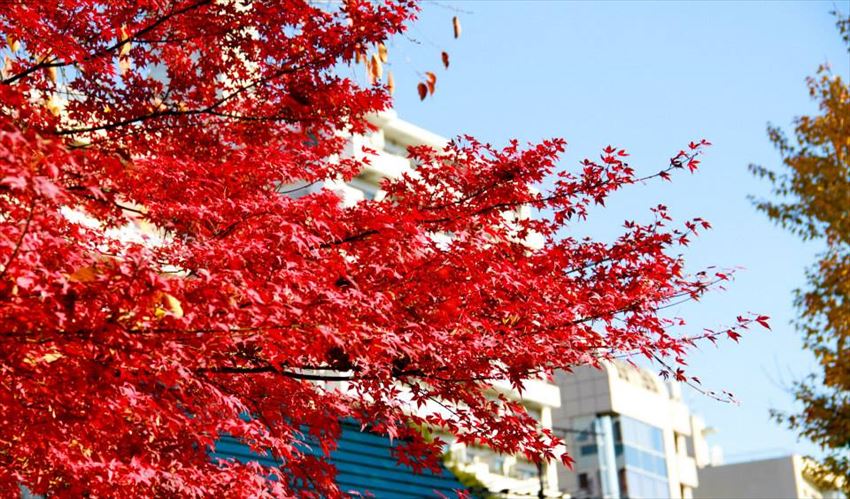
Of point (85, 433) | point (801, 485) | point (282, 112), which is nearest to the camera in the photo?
point (85, 433)

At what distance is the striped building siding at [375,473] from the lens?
18.4 metres

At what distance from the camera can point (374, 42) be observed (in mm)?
8156

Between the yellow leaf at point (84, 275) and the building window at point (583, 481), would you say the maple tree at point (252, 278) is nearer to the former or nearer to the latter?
the yellow leaf at point (84, 275)

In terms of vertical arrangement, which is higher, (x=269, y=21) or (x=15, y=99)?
(x=269, y=21)

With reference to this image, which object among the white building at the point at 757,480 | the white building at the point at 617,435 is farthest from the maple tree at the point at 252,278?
the white building at the point at 757,480

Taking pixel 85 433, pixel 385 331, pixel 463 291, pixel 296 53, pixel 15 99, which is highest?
pixel 296 53

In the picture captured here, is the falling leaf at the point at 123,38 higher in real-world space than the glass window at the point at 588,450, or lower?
lower

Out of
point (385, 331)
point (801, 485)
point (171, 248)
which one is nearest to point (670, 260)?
point (385, 331)

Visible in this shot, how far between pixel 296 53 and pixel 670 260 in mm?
3429

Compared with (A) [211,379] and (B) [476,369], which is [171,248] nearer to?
(A) [211,379]

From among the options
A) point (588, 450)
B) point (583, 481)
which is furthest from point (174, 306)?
point (588, 450)

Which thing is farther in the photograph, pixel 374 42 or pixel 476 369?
pixel 374 42

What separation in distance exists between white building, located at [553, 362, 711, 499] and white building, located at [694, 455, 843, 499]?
60.4 feet

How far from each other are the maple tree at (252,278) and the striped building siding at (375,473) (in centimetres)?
918
